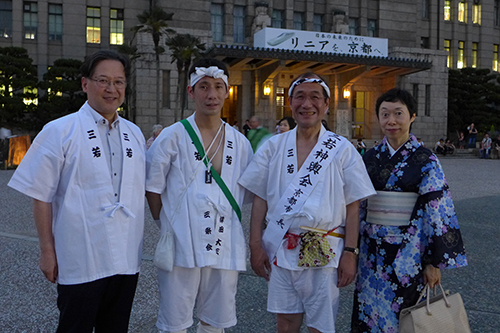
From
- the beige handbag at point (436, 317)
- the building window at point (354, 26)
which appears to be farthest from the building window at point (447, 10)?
the beige handbag at point (436, 317)

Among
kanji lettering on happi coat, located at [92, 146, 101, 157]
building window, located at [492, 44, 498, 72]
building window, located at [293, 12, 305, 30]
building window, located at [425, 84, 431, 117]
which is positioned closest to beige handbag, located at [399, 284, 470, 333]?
kanji lettering on happi coat, located at [92, 146, 101, 157]

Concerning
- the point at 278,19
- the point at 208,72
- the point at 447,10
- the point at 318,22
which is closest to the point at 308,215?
the point at 208,72

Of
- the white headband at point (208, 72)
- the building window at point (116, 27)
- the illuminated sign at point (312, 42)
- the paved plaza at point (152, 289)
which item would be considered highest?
the building window at point (116, 27)

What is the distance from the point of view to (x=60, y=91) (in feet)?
76.5

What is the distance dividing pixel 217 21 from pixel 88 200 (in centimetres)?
2656

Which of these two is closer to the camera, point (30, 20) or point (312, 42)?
point (312, 42)

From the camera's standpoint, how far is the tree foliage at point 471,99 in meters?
32.5

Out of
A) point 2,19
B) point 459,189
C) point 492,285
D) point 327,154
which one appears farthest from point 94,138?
point 2,19

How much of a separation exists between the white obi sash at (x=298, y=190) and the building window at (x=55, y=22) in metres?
→ 29.2

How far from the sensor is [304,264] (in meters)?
2.67

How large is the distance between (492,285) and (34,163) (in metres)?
4.64

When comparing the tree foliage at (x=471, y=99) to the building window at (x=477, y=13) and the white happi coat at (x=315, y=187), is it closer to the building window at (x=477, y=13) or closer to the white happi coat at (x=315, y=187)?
the building window at (x=477, y=13)

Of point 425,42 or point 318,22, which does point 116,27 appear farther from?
point 425,42

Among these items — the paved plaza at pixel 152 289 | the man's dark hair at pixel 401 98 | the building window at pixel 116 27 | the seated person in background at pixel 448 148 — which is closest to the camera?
the man's dark hair at pixel 401 98
